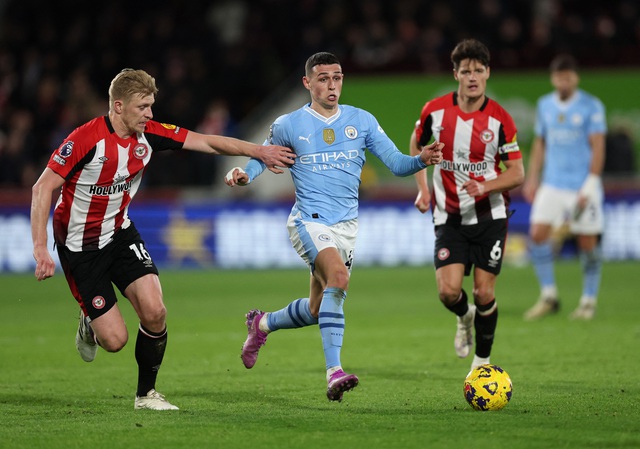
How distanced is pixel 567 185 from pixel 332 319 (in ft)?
20.7

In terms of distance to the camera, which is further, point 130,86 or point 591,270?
point 591,270

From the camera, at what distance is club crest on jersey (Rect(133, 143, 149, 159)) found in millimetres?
7258

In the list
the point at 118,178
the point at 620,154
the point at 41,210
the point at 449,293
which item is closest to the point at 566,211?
the point at 449,293

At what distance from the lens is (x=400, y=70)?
2130 centimetres

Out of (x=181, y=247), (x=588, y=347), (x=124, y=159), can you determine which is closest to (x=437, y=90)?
(x=181, y=247)

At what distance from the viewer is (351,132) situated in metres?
7.61

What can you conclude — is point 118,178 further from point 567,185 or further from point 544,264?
point 567,185

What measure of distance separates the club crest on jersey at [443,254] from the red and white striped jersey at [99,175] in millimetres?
2470

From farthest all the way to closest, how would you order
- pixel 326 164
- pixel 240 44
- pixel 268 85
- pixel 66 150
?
pixel 240 44, pixel 268 85, pixel 326 164, pixel 66 150

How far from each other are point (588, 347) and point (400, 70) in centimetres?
1202

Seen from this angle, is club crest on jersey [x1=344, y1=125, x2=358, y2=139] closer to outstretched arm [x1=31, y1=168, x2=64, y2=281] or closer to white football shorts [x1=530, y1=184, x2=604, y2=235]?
outstretched arm [x1=31, y1=168, x2=64, y2=281]

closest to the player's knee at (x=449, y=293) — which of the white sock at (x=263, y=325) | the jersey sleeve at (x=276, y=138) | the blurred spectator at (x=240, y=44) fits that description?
the white sock at (x=263, y=325)

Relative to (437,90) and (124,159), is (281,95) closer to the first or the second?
(437,90)

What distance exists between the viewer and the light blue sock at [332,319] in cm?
705
